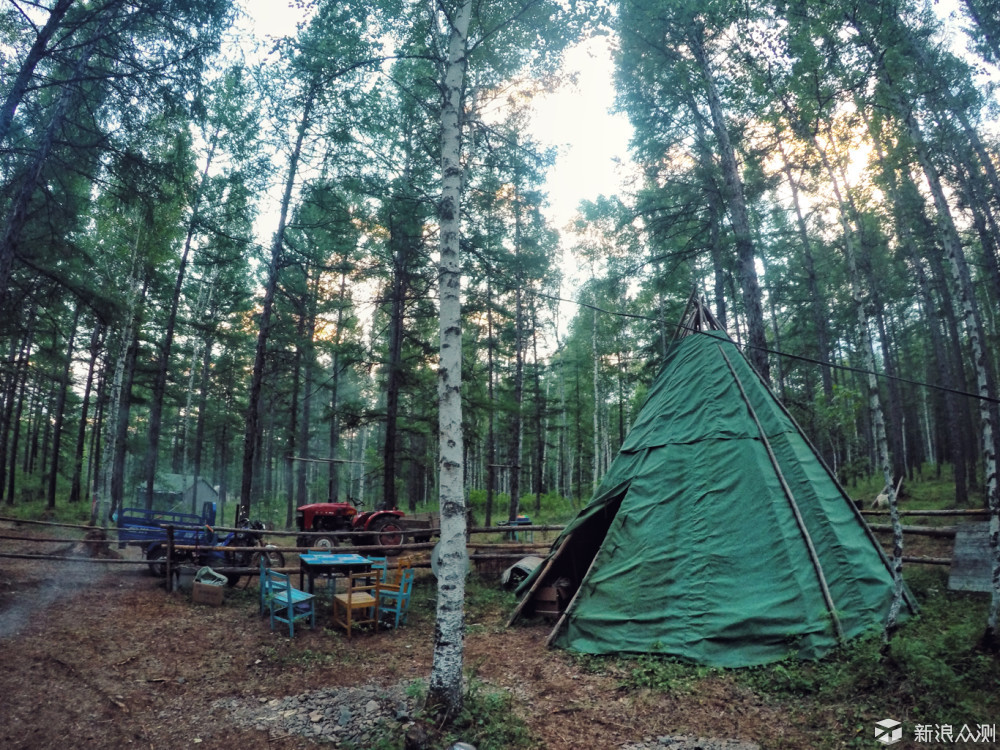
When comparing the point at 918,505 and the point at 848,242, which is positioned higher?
the point at 848,242

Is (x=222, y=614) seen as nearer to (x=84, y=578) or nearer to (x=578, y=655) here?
(x=84, y=578)

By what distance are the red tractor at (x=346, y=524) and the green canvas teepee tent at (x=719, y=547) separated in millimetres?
4776

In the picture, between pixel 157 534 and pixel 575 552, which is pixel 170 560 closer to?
pixel 157 534

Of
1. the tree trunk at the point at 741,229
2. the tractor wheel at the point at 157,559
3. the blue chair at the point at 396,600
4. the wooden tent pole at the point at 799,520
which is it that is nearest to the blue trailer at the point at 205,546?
the tractor wheel at the point at 157,559

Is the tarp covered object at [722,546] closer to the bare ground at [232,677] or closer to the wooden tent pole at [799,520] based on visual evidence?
the wooden tent pole at [799,520]

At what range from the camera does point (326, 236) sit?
14.3 metres

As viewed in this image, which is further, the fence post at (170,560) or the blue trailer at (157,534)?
the blue trailer at (157,534)

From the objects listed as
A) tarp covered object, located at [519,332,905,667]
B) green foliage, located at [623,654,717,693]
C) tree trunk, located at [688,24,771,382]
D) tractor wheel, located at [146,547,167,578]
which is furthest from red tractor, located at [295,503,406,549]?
tree trunk, located at [688,24,771,382]

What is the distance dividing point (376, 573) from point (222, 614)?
256 cm

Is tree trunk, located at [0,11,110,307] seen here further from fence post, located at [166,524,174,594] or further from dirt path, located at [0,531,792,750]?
dirt path, located at [0,531,792,750]

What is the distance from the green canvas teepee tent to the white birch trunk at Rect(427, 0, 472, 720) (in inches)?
94.9

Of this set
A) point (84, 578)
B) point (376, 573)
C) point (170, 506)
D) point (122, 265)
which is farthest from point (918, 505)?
point (170, 506)

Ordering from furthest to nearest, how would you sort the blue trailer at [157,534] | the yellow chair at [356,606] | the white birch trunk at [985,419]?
the blue trailer at [157,534] < the yellow chair at [356,606] < the white birch trunk at [985,419]

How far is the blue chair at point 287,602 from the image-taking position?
7387mm
